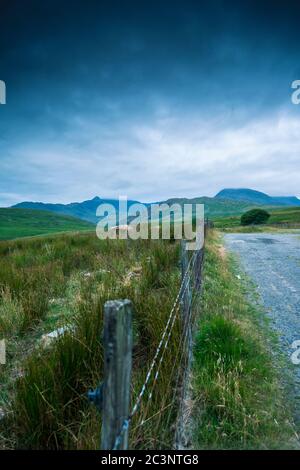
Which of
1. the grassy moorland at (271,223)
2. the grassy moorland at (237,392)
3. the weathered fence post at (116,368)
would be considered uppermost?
the grassy moorland at (271,223)

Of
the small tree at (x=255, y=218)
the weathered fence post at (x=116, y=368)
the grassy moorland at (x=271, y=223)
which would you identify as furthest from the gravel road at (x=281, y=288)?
the small tree at (x=255, y=218)

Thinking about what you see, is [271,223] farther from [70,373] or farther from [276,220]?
[70,373]

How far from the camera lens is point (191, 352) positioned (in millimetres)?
3732

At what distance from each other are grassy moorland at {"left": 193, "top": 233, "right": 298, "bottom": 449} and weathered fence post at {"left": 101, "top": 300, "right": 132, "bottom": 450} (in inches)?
53.8

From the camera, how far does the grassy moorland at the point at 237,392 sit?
2611 mm

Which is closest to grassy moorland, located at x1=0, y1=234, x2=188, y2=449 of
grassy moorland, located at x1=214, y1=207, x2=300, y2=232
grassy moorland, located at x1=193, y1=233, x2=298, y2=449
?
grassy moorland, located at x1=193, y1=233, x2=298, y2=449

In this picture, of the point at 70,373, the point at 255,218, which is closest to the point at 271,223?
the point at 255,218

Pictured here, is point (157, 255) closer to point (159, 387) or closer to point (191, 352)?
point (191, 352)

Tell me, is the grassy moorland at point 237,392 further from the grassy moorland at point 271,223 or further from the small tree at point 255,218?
the small tree at point 255,218

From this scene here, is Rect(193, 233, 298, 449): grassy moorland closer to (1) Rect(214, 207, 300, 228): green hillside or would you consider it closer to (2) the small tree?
(1) Rect(214, 207, 300, 228): green hillside

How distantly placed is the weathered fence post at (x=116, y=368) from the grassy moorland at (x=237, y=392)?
4.48ft

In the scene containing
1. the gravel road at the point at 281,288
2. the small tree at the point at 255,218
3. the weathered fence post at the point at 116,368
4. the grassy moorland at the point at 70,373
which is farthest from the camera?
the small tree at the point at 255,218

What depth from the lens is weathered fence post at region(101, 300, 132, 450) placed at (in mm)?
1388
